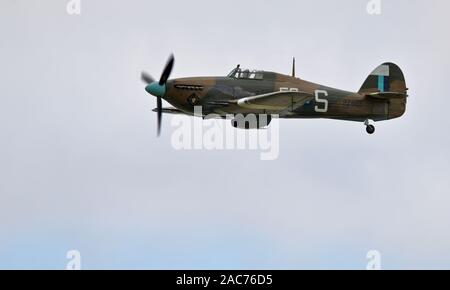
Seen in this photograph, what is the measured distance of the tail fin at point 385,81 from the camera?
142 feet

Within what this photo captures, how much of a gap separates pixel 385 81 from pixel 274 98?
670 centimetres

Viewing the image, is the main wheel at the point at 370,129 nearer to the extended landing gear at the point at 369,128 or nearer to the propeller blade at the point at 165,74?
the extended landing gear at the point at 369,128

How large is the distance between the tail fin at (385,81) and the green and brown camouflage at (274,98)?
1.10 ft

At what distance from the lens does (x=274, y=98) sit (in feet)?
128

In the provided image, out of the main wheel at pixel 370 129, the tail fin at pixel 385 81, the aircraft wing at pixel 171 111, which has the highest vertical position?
the tail fin at pixel 385 81

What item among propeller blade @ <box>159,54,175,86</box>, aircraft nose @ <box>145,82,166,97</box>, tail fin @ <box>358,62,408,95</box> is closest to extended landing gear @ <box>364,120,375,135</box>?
tail fin @ <box>358,62,408,95</box>

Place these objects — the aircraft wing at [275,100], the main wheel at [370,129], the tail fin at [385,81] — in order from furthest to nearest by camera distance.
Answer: the tail fin at [385,81] → the main wheel at [370,129] → the aircraft wing at [275,100]

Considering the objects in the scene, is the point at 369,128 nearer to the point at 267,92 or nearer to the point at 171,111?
the point at 267,92

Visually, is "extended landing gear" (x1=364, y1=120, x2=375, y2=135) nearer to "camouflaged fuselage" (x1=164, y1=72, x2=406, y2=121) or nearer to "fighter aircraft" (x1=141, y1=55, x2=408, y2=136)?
"fighter aircraft" (x1=141, y1=55, x2=408, y2=136)

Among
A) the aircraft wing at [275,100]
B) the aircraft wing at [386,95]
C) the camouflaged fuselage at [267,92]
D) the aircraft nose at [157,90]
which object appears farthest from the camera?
the aircraft wing at [386,95]

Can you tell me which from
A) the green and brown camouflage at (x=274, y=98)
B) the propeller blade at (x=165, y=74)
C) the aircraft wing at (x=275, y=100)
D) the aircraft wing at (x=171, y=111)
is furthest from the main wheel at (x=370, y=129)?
the propeller blade at (x=165, y=74)
